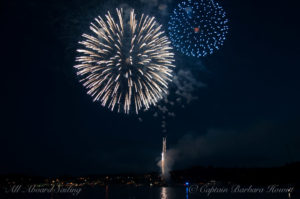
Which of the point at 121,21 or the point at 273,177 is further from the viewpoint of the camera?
the point at 273,177

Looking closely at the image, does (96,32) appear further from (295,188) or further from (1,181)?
(1,181)

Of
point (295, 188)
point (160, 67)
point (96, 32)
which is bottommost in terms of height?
point (295, 188)

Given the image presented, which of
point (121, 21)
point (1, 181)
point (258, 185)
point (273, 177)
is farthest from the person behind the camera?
point (1, 181)

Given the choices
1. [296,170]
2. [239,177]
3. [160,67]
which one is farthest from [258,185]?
[160,67]

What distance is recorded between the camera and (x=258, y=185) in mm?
154500

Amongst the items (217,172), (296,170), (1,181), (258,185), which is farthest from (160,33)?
(1,181)

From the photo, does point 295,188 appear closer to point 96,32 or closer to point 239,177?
point 239,177

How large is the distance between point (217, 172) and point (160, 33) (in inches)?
6932

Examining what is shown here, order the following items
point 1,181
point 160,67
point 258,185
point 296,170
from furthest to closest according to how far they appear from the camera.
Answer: point 1,181, point 258,185, point 296,170, point 160,67

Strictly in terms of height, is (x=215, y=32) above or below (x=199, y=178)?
above

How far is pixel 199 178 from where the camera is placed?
199m

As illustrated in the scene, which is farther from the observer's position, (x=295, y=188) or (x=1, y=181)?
(x=1, y=181)

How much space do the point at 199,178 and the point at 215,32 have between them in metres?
186

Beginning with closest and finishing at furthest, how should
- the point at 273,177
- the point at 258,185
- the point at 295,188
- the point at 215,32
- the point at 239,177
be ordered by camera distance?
the point at 215,32 → the point at 295,188 → the point at 273,177 → the point at 258,185 → the point at 239,177
